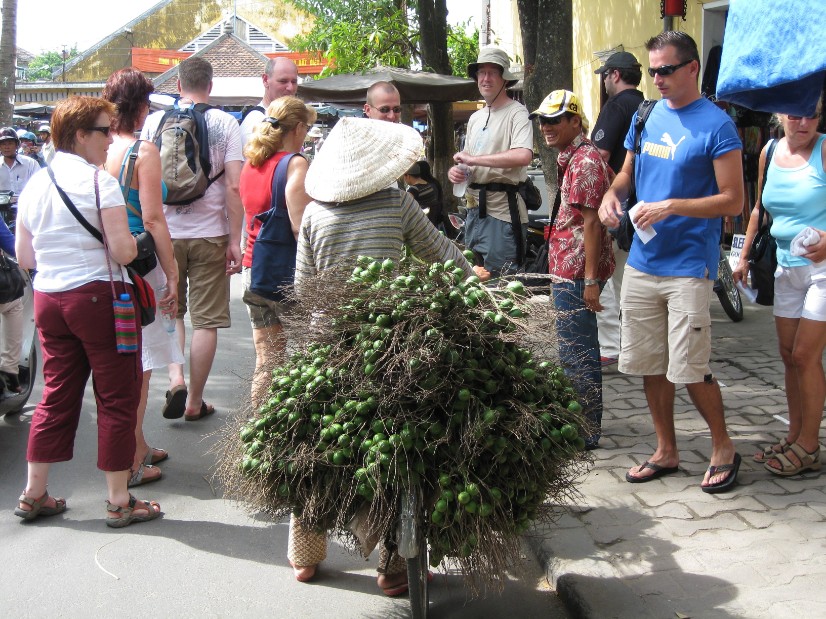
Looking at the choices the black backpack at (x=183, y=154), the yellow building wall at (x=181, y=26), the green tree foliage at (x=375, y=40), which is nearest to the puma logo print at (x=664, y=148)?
the black backpack at (x=183, y=154)

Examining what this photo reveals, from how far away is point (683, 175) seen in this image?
4480 mm

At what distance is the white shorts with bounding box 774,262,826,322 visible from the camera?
4.64 meters

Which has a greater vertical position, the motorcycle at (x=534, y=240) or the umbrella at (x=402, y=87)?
the umbrella at (x=402, y=87)

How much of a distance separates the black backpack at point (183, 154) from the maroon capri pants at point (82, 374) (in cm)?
161

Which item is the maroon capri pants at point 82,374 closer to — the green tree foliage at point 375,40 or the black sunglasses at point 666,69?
the black sunglasses at point 666,69

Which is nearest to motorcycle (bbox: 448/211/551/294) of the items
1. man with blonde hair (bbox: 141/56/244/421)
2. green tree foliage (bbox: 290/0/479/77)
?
man with blonde hair (bbox: 141/56/244/421)

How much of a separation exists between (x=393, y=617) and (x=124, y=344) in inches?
76.2

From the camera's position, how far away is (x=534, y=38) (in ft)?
30.8

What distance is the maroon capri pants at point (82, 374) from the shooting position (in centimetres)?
457

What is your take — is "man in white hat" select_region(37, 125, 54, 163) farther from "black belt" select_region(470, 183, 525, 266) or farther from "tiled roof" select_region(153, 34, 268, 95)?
"tiled roof" select_region(153, 34, 268, 95)

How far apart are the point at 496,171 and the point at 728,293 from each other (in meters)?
3.62

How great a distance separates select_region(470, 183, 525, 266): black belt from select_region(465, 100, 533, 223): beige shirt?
0.09ft

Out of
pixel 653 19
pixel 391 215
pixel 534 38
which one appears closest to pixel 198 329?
pixel 391 215

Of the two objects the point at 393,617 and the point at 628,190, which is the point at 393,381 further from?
the point at 628,190
